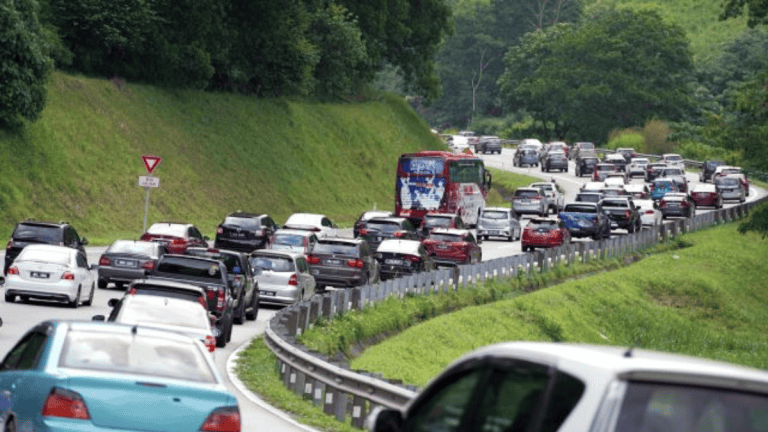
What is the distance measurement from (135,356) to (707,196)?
253 feet

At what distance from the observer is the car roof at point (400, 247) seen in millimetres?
44375

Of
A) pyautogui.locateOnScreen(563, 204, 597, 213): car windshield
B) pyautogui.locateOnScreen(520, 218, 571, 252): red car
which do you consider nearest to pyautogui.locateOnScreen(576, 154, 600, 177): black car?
pyautogui.locateOnScreen(563, 204, 597, 213): car windshield

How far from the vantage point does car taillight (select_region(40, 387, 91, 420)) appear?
1016 cm

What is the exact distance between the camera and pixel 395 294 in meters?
38.4

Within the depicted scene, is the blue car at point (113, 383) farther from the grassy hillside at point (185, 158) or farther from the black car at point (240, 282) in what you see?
the grassy hillside at point (185, 158)

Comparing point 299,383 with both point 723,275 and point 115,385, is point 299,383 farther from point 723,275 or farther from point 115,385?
point 723,275

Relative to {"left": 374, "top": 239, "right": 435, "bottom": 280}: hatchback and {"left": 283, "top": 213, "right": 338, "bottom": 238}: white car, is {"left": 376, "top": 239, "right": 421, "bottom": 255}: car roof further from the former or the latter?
{"left": 283, "top": 213, "right": 338, "bottom": 238}: white car

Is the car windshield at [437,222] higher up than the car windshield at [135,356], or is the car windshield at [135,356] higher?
the car windshield at [135,356]

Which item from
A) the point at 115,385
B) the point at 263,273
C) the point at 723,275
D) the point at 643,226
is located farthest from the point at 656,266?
the point at 115,385

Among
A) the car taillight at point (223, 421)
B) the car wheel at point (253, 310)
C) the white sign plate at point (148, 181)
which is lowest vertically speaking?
the car wheel at point (253, 310)

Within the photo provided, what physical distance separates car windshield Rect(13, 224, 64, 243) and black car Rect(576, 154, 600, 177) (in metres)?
72.3

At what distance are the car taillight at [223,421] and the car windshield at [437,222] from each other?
150 feet

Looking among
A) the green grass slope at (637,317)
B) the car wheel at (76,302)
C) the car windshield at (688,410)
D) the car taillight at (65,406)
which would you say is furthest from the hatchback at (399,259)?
the car windshield at (688,410)

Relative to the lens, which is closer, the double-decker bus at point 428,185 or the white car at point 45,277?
the white car at point 45,277
